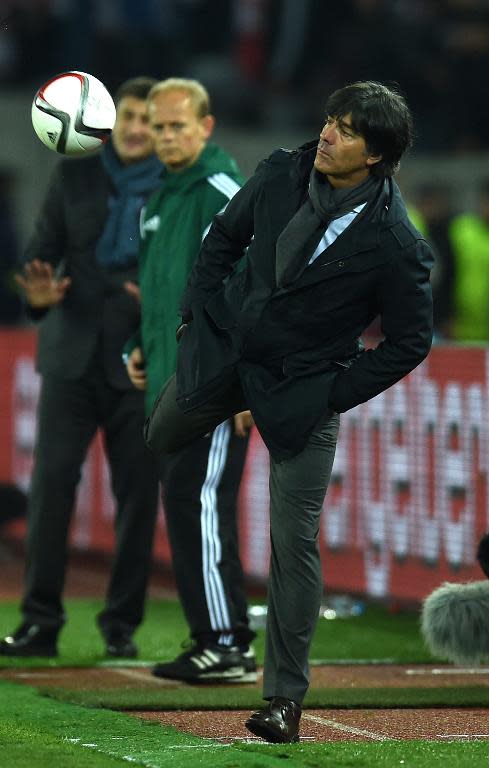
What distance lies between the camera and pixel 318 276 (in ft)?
16.4

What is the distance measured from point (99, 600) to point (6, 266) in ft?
23.4

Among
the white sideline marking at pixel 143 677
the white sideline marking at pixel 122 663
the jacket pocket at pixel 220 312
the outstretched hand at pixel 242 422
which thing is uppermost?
the jacket pocket at pixel 220 312

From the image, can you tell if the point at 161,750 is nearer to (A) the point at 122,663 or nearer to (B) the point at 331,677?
(B) the point at 331,677

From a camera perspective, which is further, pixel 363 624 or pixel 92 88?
pixel 363 624

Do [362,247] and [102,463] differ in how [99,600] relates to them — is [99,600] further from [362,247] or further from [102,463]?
[362,247]

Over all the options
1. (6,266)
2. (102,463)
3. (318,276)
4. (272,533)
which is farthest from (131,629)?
(6,266)

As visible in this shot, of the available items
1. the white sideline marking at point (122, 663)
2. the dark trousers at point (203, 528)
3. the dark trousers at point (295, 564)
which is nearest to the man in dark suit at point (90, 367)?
the white sideline marking at point (122, 663)

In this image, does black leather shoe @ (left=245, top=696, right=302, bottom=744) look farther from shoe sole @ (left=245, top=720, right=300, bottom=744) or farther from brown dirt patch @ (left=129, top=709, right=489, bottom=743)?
brown dirt patch @ (left=129, top=709, right=489, bottom=743)

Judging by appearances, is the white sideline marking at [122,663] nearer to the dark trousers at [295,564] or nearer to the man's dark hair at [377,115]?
the dark trousers at [295,564]

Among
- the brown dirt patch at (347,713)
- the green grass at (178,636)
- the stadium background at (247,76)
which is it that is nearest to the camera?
the brown dirt patch at (347,713)

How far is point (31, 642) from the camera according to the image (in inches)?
280

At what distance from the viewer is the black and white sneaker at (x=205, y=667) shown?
6.41 m

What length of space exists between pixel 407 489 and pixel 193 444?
98.3 inches

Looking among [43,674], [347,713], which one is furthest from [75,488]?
[347,713]
